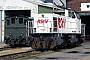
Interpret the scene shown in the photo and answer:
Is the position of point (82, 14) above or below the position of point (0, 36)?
above

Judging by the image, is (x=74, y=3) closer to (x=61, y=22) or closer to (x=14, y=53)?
(x=61, y=22)

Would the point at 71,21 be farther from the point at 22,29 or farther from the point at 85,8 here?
the point at 85,8

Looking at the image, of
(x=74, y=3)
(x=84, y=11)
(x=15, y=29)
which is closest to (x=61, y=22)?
(x=15, y=29)

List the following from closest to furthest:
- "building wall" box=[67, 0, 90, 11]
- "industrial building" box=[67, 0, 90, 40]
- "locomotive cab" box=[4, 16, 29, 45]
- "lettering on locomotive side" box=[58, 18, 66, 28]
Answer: "lettering on locomotive side" box=[58, 18, 66, 28] → "locomotive cab" box=[4, 16, 29, 45] → "industrial building" box=[67, 0, 90, 40] → "building wall" box=[67, 0, 90, 11]

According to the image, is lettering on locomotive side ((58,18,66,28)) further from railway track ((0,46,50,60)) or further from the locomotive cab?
the locomotive cab

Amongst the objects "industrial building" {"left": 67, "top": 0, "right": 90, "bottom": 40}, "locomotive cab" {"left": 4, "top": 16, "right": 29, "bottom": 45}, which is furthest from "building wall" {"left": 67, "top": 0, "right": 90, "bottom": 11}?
"locomotive cab" {"left": 4, "top": 16, "right": 29, "bottom": 45}

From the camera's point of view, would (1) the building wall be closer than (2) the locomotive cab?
No

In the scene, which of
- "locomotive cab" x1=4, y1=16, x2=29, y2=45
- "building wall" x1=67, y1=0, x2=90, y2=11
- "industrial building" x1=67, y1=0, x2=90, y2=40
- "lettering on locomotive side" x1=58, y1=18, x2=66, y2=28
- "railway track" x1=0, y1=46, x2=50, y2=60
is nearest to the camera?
"railway track" x1=0, y1=46, x2=50, y2=60

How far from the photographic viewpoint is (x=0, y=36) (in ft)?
114

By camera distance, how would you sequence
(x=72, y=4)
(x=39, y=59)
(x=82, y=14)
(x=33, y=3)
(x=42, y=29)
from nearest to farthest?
(x=39, y=59)
(x=42, y=29)
(x=33, y=3)
(x=82, y=14)
(x=72, y=4)

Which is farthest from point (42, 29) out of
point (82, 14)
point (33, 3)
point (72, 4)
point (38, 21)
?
point (72, 4)

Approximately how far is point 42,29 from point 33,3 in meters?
13.0

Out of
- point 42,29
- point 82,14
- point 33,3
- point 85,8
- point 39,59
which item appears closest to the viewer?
point 39,59

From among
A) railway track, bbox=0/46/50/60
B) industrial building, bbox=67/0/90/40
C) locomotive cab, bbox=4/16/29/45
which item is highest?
industrial building, bbox=67/0/90/40
